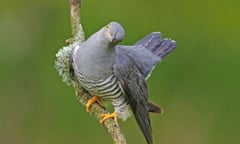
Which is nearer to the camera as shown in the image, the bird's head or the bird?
the bird's head

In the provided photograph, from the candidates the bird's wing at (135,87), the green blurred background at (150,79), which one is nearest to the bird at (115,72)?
the bird's wing at (135,87)

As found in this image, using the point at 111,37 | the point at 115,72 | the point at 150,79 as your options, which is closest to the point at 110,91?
the point at 115,72

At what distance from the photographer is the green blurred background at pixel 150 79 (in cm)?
613

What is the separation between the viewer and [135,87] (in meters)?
4.37

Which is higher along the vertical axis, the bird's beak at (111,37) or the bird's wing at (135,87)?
the bird's beak at (111,37)

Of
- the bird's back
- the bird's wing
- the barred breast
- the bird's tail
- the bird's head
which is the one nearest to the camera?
A: the bird's head

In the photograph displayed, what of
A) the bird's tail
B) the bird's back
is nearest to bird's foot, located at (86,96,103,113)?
the bird's back

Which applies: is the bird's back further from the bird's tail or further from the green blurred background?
the green blurred background

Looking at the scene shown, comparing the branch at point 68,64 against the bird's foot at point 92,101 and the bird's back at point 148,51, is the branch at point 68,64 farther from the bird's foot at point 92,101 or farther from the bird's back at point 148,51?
the bird's back at point 148,51

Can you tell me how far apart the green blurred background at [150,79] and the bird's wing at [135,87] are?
1531mm

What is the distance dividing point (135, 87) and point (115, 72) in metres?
0.19

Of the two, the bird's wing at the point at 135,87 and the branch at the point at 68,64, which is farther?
the bird's wing at the point at 135,87

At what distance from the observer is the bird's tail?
15.7 ft
